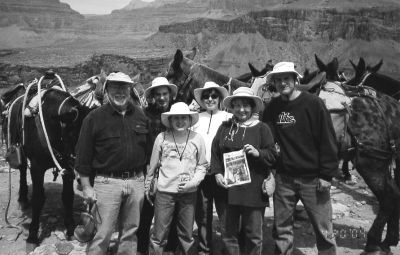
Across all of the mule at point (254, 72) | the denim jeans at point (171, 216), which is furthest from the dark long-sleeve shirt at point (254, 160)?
the mule at point (254, 72)

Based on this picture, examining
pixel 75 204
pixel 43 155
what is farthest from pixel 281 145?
pixel 75 204

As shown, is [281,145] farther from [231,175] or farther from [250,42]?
[250,42]

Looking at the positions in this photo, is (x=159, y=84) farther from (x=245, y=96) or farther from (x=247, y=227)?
(x=247, y=227)

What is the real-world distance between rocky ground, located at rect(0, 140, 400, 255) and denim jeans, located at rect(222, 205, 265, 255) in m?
1.30

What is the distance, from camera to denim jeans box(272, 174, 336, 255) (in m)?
3.52

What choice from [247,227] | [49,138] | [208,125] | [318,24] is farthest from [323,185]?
[318,24]

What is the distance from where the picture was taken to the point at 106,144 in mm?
3354

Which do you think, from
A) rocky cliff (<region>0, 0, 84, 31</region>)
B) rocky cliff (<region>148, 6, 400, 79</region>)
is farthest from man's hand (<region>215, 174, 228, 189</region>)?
rocky cliff (<region>0, 0, 84, 31</region>)

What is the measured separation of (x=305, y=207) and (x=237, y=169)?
32.8 inches

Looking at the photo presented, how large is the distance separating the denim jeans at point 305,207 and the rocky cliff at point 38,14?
166 meters

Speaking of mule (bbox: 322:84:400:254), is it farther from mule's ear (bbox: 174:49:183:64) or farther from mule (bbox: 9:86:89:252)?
mule (bbox: 9:86:89:252)

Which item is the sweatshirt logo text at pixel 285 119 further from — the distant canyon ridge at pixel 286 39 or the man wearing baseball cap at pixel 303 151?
the distant canyon ridge at pixel 286 39

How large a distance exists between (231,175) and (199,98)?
1.01m

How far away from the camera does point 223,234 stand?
11.8ft
